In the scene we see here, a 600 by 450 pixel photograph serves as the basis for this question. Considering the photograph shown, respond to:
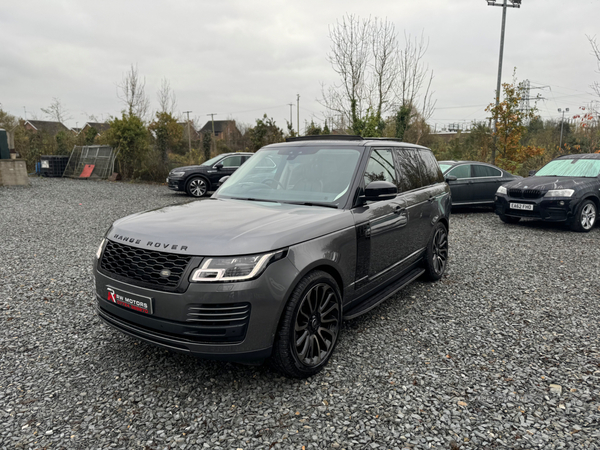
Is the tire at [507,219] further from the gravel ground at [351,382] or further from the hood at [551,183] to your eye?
the gravel ground at [351,382]

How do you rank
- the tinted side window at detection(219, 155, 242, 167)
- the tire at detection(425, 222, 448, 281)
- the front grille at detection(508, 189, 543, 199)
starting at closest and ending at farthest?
the tire at detection(425, 222, 448, 281) < the front grille at detection(508, 189, 543, 199) < the tinted side window at detection(219, 155, 242, 167)

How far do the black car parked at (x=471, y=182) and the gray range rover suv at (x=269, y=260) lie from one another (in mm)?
7887

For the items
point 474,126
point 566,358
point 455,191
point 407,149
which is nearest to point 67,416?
point 566,358

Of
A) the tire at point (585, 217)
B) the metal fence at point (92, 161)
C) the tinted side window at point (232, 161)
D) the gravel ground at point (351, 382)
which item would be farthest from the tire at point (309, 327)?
the metal fence at point (92, 161)

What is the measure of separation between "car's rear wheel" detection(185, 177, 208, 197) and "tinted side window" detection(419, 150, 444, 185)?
11.7 metres

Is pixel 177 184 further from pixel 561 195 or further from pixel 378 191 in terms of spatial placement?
pixel 378 191

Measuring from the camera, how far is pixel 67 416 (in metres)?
2.60

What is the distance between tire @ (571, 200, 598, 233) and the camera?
8.88m

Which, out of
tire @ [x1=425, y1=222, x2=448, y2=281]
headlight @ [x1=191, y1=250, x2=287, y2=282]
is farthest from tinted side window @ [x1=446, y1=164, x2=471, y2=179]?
headlight @ [x1=191, y1=250, x2=287, y2=282]

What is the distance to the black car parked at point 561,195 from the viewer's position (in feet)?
29.1

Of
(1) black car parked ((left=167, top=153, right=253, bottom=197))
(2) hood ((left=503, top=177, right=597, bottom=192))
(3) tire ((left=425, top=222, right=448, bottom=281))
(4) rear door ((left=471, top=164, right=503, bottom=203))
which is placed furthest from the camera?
(1) black car parked ((left=167, top=153, right=253, bottom=197))

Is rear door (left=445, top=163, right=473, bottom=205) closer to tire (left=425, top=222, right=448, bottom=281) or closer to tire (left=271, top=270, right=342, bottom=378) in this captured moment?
tire (left=425, top=222, right=448, bottom=281)

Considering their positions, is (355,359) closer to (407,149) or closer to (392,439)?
(392,439)

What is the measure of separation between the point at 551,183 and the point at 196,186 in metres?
11.8
